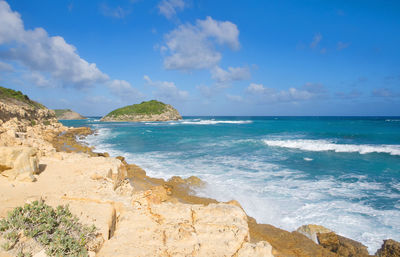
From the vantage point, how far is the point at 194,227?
3.92 meters

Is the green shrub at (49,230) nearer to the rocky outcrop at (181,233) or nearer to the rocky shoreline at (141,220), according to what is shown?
the rocky shoreline at (141,220)

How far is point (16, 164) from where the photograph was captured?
576 cm

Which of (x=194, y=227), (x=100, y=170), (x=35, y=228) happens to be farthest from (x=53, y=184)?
(x=194, y=227)

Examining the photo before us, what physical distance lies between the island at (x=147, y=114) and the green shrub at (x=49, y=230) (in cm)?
10012

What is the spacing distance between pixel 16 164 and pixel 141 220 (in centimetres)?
447

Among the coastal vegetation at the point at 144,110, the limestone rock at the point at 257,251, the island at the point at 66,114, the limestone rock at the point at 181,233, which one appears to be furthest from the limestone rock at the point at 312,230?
the island at the point at 66,114

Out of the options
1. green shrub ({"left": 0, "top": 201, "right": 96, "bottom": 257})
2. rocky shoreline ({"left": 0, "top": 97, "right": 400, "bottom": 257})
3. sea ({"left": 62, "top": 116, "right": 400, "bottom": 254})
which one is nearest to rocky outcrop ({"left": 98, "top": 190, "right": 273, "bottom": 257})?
rocky shoreline ({"left": 0, "top": 97, "right": 400, "bottom": 257})

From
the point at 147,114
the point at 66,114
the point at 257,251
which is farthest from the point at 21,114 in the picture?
the point at 66,114

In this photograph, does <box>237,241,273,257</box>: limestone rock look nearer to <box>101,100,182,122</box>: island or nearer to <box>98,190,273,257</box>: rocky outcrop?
<box>98,190,273,257</box>: rocky outcrop

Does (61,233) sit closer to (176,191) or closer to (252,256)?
(252,256)

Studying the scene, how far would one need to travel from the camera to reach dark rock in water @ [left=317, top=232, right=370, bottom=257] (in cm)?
563

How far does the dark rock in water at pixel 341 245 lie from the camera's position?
5.63m

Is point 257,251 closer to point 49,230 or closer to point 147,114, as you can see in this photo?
point 49,230

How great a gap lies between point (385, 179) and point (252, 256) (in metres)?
12.8
